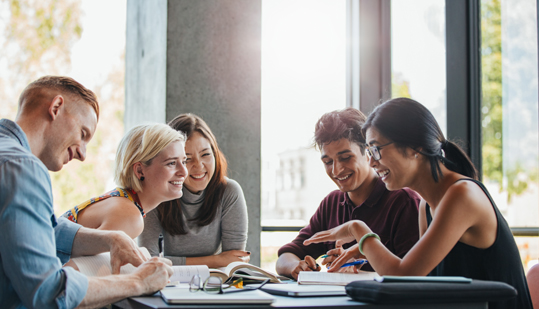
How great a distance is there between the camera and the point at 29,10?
4.53 meters

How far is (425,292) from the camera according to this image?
107 centimetres

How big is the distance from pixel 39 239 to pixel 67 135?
49cm

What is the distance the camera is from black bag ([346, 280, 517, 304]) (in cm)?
104

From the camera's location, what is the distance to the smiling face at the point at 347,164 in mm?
2232

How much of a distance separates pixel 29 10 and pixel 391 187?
4.32 meters

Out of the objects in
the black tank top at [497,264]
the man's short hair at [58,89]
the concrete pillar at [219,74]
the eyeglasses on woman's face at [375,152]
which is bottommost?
the black tank top at [497,264]

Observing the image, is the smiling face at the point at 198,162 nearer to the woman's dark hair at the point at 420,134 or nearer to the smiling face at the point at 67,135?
the smiling face at the point at 67,135

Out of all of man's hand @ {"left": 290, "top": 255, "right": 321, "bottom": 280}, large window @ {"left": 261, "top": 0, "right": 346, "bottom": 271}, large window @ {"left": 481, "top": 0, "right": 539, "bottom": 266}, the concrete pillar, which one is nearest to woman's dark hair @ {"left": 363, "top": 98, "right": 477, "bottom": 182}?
man's hand @ {"left": 290, "top": 255, "right": 321, "bottom": 280}

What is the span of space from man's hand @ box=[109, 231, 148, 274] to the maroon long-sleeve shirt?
1.03 meters

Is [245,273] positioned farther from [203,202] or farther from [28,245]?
[203,202]

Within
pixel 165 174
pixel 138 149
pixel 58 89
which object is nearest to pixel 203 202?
pixel 165 174

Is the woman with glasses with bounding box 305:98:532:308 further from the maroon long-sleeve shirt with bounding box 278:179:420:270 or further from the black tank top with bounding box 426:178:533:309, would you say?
the maroon long-sleeve shirt with bounding box 278:179:420:270

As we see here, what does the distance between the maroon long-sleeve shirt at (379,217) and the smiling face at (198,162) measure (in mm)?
643

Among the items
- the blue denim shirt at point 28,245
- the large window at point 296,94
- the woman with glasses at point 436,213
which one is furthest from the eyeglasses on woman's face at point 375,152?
the large window at point 296,94
